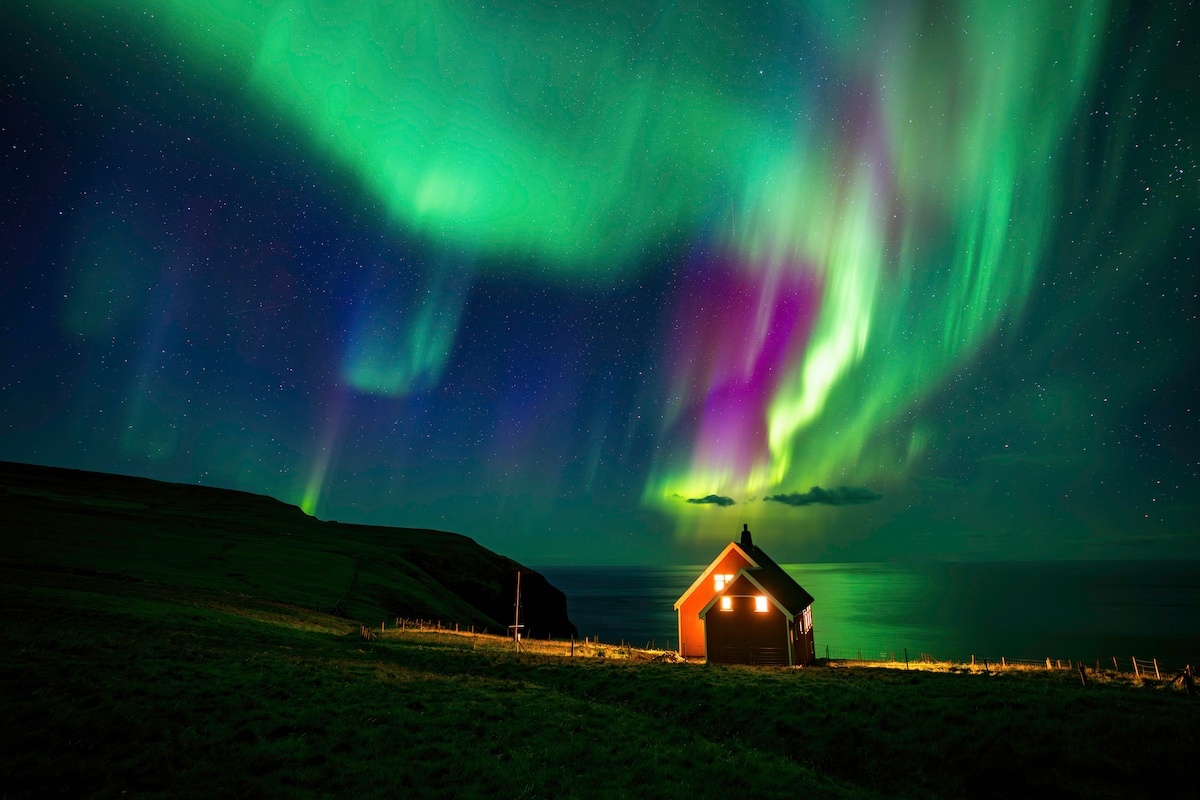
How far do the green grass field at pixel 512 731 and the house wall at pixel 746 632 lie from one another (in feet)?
42.9

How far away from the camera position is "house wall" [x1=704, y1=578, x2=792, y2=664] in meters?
39.5

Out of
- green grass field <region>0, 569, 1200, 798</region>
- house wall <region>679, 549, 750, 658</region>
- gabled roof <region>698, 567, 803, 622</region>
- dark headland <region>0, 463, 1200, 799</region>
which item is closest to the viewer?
green grass field <region>0, 569, 1200, 798</region>

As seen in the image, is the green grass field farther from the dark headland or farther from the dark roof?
the dark roof

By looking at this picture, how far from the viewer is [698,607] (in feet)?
159

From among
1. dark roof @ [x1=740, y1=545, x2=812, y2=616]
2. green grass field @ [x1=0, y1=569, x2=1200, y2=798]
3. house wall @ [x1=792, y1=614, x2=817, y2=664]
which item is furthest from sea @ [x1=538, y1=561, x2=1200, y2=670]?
green grass field @ [x1=0, y1=569, x2=1200, y2=798]

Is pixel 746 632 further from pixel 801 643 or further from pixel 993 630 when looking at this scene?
pixel 993 630

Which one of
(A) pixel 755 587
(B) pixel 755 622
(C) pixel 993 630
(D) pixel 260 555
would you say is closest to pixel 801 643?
(B) pixel 755 622

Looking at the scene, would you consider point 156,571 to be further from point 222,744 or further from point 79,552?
point 222,744

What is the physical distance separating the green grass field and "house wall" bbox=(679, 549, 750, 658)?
20.6m

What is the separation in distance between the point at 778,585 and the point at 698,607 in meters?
7.89

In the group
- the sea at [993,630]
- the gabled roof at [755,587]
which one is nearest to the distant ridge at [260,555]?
the sea at [993,630]

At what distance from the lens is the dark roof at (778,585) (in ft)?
135

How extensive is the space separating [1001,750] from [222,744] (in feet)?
67.8

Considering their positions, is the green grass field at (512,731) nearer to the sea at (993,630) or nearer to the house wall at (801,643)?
the house wall at (801,643)
